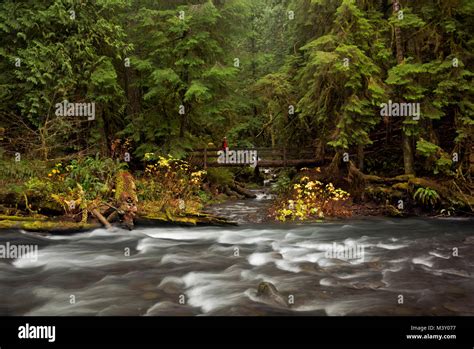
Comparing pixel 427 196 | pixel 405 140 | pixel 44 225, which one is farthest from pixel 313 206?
pixel 44 225

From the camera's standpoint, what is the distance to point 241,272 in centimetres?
918

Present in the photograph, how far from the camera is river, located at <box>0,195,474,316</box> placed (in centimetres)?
713

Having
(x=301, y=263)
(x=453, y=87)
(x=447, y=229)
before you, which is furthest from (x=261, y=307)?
(x=453, y=87)

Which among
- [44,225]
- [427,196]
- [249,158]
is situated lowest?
[44,225]

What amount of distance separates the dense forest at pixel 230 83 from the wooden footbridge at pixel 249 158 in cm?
57

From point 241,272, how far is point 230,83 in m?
14.5

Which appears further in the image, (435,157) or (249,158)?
(249,158)

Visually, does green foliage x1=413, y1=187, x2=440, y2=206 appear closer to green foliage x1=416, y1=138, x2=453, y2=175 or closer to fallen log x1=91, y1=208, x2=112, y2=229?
green foliage x1=416, y1=138, x2=453, y2=175

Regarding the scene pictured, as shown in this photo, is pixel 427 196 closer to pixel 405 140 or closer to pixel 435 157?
pixel 435 157

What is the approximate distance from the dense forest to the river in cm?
335

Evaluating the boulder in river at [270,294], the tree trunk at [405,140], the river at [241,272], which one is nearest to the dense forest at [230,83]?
the tree trunk at [405,140]

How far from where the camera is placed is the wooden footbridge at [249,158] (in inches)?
834

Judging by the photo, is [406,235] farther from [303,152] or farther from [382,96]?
[303,152]

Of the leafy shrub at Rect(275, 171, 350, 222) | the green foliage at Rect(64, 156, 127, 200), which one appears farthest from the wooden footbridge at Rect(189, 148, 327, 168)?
the green foliage at Rect(64, 156, 127, 200)
